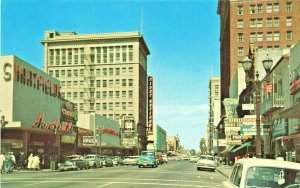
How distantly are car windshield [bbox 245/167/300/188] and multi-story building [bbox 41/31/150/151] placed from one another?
126 m

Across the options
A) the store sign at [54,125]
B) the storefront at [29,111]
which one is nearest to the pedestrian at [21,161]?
the storefront at [29,111]

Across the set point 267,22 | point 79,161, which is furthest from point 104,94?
point 79,161

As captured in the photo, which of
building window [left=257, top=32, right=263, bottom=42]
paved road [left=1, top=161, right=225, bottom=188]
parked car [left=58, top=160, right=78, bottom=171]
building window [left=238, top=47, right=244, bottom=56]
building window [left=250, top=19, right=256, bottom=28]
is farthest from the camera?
building window [left=250, top=19, right=256, bottom=28]

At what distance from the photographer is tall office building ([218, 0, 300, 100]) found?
9312 cm

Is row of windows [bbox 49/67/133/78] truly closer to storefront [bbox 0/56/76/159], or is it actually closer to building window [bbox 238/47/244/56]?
building window [bbox 238/47/244/56]

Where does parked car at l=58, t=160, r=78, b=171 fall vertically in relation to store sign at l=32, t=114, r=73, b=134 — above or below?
below

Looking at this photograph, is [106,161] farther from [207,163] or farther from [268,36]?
[268,36]

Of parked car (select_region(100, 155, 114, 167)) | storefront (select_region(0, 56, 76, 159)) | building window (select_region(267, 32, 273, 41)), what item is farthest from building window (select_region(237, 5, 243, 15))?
storefront (select_region(0, 56, 76, 159))

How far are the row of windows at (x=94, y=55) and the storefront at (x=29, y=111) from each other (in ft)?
259

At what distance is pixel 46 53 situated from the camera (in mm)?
143750

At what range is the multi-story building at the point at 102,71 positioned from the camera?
135750 mm

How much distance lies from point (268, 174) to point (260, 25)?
296 ft

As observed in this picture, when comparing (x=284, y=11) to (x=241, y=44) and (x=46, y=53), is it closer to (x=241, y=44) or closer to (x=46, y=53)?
(x=241, y=44)

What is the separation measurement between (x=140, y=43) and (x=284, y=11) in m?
56.8
